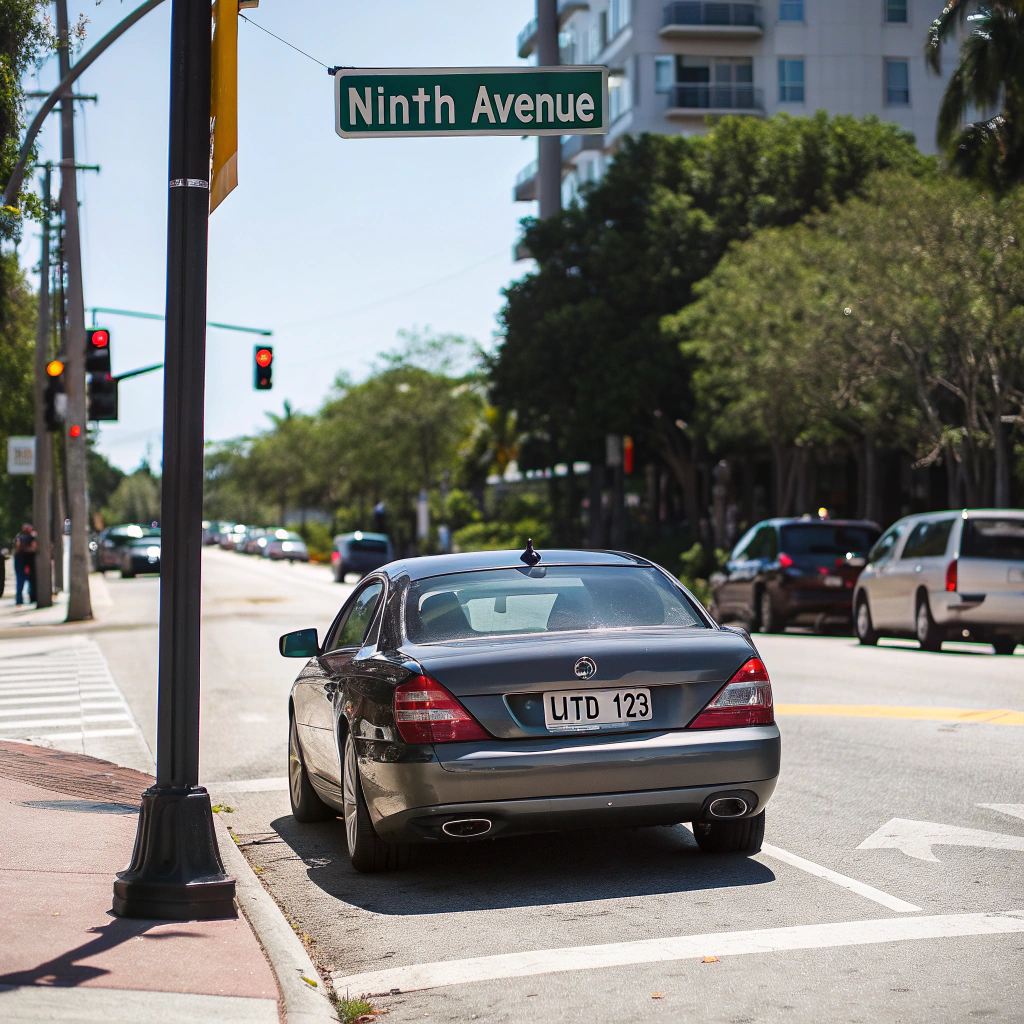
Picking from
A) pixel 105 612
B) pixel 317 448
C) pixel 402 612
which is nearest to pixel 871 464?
pixel 105 612

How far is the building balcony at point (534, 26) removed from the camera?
67.0 m

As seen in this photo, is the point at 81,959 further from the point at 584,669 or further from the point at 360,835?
the point at 584,669

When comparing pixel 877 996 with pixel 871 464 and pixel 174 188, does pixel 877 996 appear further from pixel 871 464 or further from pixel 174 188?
pixel 871 464

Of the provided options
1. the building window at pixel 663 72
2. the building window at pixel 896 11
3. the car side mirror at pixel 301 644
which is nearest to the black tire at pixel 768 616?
the car side mirror at pixel 301 644

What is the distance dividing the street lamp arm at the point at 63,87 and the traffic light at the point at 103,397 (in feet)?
30.3

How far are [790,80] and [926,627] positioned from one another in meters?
45.0

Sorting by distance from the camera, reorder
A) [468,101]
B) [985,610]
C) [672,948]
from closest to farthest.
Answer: [672,948]
[468,101]
[985,610]

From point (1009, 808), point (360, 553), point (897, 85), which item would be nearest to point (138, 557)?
point (360, 553)

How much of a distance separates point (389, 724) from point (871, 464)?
1199 inches

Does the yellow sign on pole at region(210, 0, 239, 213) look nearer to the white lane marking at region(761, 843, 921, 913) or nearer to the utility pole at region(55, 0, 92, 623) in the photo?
the white lane marking at region(761, 843, 921, 913)

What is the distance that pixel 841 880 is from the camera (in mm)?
6855

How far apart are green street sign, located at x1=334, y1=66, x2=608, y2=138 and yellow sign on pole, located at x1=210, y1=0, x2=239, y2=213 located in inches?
93.4

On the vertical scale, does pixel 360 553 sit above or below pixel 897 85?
below

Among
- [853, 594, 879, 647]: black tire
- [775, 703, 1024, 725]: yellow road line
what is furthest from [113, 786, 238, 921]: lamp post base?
[853, 594, 879, 647]: black tire
